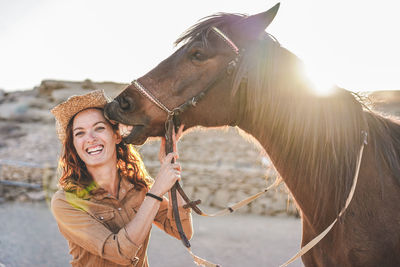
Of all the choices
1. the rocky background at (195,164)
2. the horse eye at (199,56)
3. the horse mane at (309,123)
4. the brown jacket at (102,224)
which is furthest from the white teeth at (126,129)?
the horse mane at (309,123)

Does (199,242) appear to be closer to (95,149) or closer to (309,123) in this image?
(95,149)

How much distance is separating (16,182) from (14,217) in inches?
85.7

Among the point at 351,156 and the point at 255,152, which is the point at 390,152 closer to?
the point at 351,156

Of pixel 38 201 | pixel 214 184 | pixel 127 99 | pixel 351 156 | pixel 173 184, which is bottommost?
pixel 38 201

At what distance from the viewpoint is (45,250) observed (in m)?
6.34

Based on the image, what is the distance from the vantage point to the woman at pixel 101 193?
1965 millimetres

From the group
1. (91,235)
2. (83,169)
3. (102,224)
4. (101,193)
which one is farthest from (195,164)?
(91,235)

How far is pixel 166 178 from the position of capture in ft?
6.57

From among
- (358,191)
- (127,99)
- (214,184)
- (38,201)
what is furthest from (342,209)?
(38,201)

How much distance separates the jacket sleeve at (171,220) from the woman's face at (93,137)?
593mm

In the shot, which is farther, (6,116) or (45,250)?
(6,116)

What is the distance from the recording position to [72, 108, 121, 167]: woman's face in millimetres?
2328

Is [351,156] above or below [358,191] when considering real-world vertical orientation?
above

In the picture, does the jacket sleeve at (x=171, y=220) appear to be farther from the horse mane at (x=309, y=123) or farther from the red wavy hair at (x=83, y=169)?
the horse mane at (x=309, y=123)
